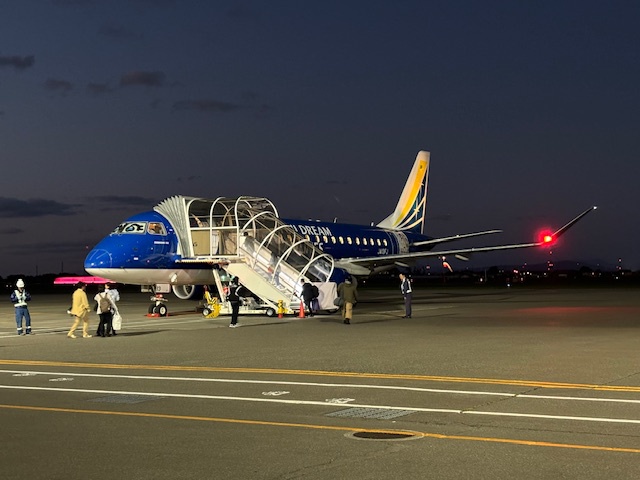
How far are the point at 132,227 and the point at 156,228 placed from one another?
39.3 inches

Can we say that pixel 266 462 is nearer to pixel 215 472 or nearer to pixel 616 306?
pixel 215 472

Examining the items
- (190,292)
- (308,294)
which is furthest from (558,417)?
(190,292)

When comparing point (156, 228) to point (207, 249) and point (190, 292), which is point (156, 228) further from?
point (190, 292)

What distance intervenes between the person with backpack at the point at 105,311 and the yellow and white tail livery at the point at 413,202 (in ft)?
110

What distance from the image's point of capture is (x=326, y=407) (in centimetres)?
1253

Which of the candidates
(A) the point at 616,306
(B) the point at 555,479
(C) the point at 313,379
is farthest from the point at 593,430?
(A) the point at 616,306

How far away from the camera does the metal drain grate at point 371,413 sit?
11727mm

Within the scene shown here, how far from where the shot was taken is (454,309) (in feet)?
131

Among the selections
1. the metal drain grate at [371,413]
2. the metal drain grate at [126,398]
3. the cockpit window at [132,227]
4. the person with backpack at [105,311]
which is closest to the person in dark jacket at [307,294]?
the cockpit window at [132,227]

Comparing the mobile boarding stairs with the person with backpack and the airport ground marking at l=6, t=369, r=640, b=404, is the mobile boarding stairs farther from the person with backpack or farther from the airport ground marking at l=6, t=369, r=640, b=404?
the airport ground marking at l=6, t=369, r=640, b=404

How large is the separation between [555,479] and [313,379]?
317 inches

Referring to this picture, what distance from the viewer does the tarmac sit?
8852mm

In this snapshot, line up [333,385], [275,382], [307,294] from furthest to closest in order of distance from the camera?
1. [307,294]
2. [275,382]
3. [333,385]

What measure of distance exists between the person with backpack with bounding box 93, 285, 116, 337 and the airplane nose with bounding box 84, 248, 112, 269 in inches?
322
